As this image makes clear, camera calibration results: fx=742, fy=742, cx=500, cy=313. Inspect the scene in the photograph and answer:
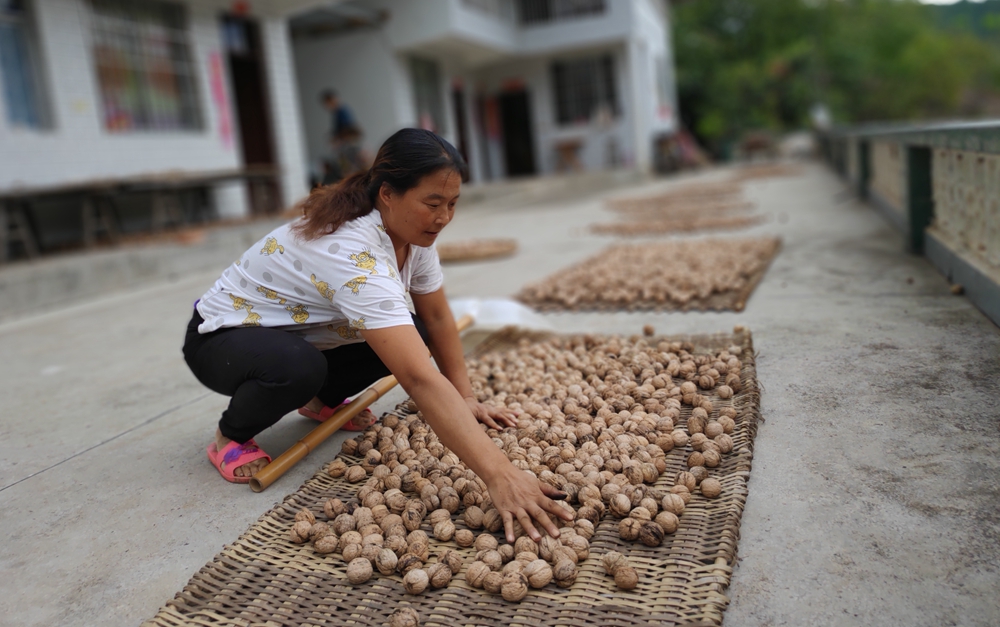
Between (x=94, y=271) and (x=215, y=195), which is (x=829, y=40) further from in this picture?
(x=94, y=271)

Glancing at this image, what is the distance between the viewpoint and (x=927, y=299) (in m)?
3.02

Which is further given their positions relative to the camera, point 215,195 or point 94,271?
point 215,195

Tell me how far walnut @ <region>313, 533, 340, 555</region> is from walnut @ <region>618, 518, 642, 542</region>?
600 mm

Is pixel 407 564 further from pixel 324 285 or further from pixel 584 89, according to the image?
pixel 584 89

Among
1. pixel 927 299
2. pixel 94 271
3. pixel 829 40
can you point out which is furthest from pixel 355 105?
pixel 829 40

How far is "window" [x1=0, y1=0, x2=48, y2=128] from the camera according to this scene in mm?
6012

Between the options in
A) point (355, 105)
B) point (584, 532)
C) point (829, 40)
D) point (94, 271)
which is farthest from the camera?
point (829, 40)

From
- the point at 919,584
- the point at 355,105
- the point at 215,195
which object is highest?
the point at 355,105

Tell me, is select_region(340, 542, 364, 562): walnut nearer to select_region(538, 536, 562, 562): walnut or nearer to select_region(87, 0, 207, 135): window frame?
select_region(538, 536, 562, 562): walnut

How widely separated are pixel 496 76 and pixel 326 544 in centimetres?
1591

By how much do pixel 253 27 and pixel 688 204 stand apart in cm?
558

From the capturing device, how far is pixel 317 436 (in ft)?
6.78

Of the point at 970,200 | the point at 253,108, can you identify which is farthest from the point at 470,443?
the point at 253,108

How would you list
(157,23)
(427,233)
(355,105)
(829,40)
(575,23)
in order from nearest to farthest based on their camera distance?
1. (427,233)
2. (157,23)
3. (355,105)
4. (575,23)
5. (829,40)
